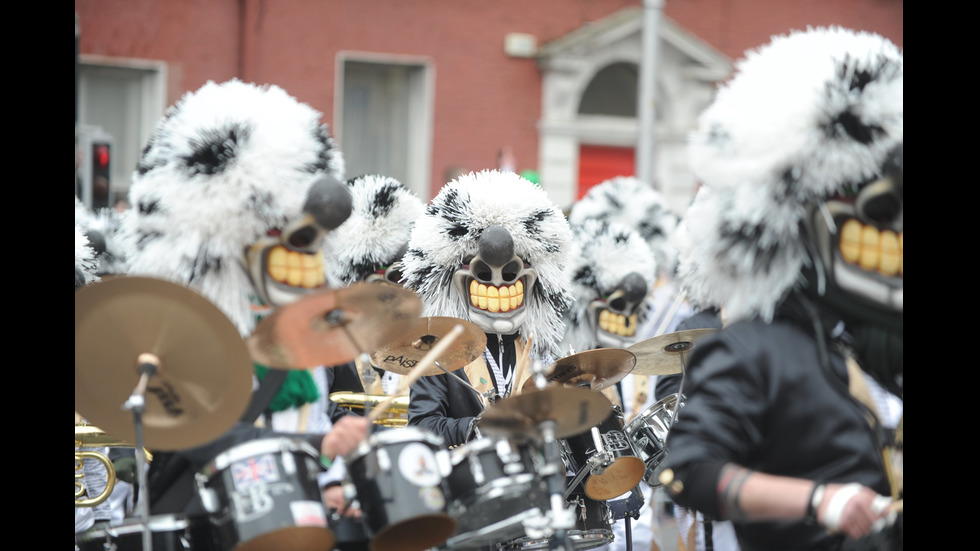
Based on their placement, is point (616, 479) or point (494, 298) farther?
point (494, 298)

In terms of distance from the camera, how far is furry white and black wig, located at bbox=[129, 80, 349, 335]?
128 inches

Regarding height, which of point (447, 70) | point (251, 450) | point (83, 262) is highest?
point (447, 70)

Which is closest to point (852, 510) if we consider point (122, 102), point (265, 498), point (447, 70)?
point (265, 498)

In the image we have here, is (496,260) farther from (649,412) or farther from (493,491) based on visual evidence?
(493,491)

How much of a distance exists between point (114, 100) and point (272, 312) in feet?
37.6

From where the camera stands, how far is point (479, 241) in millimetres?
4902

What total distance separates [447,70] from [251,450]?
11.9 meters

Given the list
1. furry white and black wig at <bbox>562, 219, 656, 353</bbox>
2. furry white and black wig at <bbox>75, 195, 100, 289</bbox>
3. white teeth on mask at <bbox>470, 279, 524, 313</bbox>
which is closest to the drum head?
white teeth on mask at <bbox>470, 279, 524, 313</bbox>

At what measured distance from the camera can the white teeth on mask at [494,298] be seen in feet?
15.9

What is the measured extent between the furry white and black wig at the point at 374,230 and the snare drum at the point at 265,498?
311 centimetres

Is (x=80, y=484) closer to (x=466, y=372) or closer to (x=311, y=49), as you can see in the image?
(x=466, y=372)

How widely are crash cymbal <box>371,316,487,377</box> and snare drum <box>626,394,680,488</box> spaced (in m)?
0.97

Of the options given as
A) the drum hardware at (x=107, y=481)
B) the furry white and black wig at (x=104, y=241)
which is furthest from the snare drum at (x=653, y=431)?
the furry white and black wig at (x=104, y=241)

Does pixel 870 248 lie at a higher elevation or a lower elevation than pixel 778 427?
higher
